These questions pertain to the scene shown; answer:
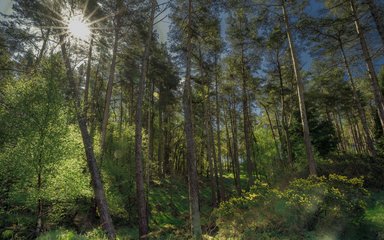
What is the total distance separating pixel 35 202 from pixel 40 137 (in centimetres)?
266

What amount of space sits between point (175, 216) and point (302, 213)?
13469 mm

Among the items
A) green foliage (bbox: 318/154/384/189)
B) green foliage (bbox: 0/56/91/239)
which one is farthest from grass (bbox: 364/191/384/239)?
green foliage (bbox: 0/56/91/239)

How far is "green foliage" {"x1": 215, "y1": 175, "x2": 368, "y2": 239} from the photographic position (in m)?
7.58

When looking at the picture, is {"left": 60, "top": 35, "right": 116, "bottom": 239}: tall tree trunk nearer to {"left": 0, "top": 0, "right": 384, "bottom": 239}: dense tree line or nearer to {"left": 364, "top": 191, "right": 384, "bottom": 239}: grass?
{"left": 0, "top": 0, "right": 384, "bottom": 239}: dense tree line

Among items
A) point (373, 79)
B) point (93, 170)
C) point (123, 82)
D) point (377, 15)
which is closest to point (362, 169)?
point (373, 79)

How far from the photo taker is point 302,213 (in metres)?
7.91

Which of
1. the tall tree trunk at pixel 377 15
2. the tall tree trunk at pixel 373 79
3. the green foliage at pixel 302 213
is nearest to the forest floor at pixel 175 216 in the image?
the green foliage at pixel 302 213

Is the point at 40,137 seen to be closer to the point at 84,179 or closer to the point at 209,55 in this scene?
the point at 84,179

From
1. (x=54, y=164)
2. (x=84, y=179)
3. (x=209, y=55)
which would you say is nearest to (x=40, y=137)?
(x=54, y=164)

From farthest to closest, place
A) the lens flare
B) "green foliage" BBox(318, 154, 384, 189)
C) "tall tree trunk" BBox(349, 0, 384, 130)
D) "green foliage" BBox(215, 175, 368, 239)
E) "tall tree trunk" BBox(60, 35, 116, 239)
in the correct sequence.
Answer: "green foliage" BBox(318, 154, 384, 189) < the lens flare < "tall tree trunk" BBox(349, 0, 384, 130) < "tall tree trunk" BBox(60, 35, 116, 239) < "green foliage" BBox(215, 175, 368, 239)

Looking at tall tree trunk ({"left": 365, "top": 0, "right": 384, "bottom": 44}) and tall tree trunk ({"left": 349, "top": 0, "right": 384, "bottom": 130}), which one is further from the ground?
tall tree trunk ({"left": 365, "top": 0, "right": 384, "bottom": 44})

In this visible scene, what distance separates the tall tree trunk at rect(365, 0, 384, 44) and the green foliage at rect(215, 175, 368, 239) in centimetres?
742

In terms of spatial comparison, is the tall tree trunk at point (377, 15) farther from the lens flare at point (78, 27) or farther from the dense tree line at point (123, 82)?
the lens flare at point (78, 27)

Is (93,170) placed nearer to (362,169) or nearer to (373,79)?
(373,79)
